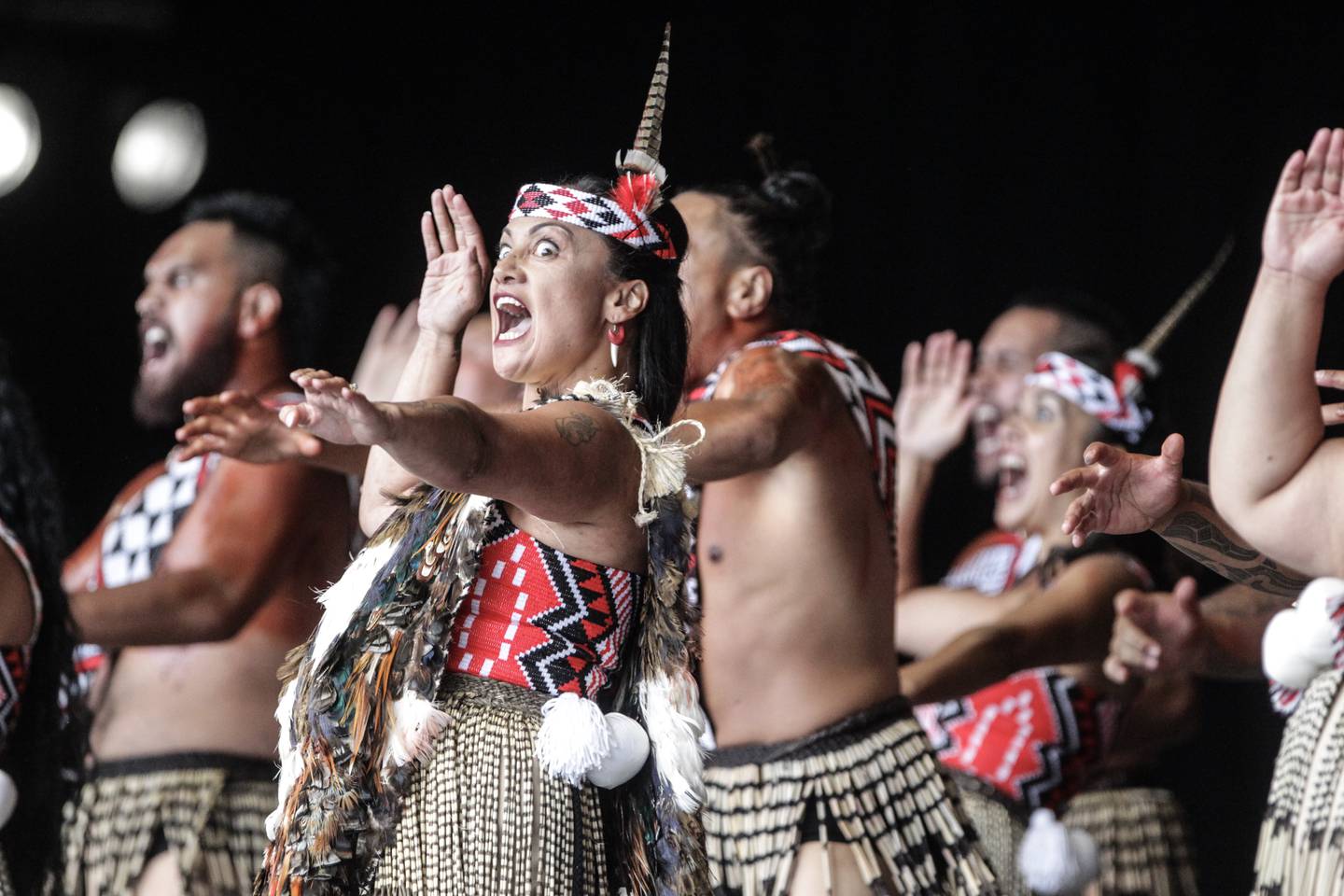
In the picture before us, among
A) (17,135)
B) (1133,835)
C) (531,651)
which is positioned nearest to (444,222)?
(531,651)

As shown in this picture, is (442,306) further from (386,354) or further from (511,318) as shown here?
(386,354)

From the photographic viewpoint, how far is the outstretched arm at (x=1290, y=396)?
7.25 ft

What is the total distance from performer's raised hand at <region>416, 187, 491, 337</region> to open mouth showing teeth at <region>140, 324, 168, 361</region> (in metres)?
1.81

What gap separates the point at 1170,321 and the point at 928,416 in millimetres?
696

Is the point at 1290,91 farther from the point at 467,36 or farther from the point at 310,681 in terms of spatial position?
the point at 310,681

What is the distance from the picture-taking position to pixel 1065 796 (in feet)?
12.4

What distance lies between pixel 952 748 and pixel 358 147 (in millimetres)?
2290

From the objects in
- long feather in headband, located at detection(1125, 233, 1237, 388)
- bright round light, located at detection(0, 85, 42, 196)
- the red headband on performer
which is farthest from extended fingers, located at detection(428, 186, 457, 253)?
bright round light, located at detection(0, 85, 42, 196)

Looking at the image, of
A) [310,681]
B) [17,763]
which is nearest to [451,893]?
[310,681]

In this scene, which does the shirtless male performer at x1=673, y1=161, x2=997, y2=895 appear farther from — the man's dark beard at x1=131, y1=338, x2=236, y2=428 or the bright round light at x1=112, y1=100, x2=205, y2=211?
the bright round light at x1=112, y1=100, x2=205, y2=211

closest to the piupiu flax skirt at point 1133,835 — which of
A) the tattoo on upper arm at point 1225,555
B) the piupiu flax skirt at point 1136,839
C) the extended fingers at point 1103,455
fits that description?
the piupiu flax skirt at point 1136,839

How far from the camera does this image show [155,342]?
13.8 ft

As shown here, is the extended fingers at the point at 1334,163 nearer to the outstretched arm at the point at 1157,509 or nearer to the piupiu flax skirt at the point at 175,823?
the outstretched arm at the point at 1157,509

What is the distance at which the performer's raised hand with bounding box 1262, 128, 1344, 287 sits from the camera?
7.21ft
